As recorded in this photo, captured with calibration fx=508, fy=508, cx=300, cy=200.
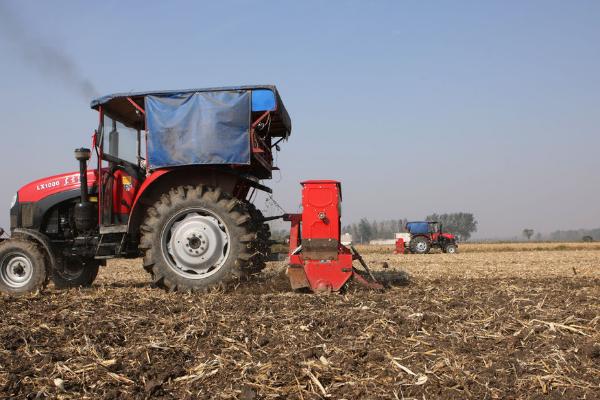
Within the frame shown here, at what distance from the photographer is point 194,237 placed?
22.8 ft

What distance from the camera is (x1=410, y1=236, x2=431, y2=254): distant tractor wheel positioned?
3067 centimetres

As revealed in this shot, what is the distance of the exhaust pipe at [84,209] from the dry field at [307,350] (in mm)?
2401

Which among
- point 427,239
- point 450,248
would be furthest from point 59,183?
point 450,248

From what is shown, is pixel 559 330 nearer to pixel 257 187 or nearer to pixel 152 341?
pixel 152 341

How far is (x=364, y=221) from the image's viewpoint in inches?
5074

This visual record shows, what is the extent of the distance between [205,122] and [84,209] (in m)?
2.44

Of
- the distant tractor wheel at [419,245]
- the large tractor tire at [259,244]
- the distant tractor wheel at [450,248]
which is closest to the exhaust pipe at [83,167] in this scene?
the large tractor tire at [259,244]

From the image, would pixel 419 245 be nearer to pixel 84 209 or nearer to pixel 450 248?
pixel 450 248

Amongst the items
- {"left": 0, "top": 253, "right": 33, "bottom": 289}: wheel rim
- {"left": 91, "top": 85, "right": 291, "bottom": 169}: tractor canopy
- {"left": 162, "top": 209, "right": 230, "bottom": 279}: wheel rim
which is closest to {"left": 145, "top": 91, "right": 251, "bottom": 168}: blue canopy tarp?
{"left": 91, "top": 85, "right": 291, "bottom": 169}: tractor canopy

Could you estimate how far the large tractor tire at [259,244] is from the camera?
6993mm

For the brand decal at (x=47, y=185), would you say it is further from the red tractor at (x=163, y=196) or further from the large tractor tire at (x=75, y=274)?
the large tractor tire at (x=75, y=274)

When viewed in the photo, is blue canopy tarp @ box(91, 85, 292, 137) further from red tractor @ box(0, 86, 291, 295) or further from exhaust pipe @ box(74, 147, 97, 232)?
exhaust pipe @ box(74, 147, 97, 232)

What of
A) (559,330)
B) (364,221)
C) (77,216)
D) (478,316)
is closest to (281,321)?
(478,316)

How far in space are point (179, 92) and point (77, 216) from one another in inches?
100.0
